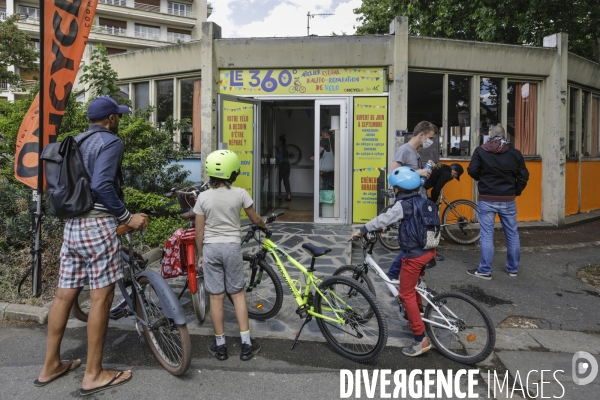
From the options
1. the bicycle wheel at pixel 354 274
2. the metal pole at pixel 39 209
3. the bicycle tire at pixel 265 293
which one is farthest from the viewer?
the metal pole at pixel 39 209

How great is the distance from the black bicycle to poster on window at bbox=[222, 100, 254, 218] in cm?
514

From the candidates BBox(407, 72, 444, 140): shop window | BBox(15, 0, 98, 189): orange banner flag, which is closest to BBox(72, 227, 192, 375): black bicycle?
BBox(15, 0, 98, 189): orange banner flag

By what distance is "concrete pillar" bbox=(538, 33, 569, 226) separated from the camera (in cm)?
950

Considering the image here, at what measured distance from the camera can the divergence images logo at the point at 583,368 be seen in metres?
3.45

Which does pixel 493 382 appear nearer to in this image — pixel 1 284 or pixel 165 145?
pixel 1 284

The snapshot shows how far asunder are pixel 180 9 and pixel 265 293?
168 ft

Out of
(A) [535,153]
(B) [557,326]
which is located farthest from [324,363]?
(A) [535,153]

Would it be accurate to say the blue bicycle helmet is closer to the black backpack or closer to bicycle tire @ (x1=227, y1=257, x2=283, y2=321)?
bicycle tire @ (x1=227, y1=257, x2=283, y2=321)

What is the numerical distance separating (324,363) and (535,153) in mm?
8232

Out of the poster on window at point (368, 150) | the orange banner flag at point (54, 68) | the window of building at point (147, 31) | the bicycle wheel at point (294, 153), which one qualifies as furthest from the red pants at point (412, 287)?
the window of building at point (147, 31)

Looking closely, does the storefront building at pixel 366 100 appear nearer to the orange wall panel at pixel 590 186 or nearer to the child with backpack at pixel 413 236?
the orange wall panel at pixel 590 186

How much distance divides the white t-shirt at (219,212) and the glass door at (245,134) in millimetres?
5189

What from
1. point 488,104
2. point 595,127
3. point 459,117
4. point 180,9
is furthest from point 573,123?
point 180,9

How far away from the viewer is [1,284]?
17.2ft
